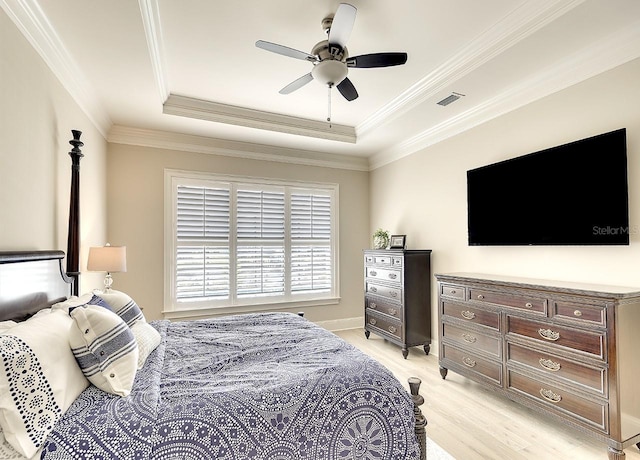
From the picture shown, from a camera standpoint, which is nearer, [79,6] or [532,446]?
[79,6]

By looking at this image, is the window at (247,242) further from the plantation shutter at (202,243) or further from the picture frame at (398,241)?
the picture frame at (398,241)

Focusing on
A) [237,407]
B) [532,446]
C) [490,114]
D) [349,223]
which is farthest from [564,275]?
[349,223]

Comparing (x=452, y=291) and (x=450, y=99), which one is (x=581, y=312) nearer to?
(x=452, y=291)

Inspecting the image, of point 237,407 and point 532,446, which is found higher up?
point 237,407

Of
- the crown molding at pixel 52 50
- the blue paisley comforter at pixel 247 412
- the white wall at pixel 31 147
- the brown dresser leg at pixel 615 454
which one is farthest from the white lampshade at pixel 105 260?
the brown dresser leg at pixel 615 454

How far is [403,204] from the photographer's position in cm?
471

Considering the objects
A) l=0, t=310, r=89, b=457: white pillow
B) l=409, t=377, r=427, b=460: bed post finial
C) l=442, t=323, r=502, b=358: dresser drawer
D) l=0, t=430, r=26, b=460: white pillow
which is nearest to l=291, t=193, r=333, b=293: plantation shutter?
l=442, t=323, r=502, b=358: dresser drawer

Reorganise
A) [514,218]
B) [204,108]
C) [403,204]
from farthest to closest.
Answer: [403,204] < [204,108] < [514,218]

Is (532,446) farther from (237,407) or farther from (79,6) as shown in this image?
(79,6)

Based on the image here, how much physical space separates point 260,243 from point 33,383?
3.59 m

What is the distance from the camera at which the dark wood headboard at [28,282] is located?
1659 millimetres

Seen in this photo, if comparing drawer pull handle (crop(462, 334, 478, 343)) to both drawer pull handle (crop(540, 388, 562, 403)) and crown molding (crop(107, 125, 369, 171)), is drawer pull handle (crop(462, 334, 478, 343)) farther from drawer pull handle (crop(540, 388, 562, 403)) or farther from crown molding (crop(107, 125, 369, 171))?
crown molding (crop(107, 125, 369, 171))

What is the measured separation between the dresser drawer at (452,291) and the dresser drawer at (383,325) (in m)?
0.90

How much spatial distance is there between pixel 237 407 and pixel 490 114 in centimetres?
346
